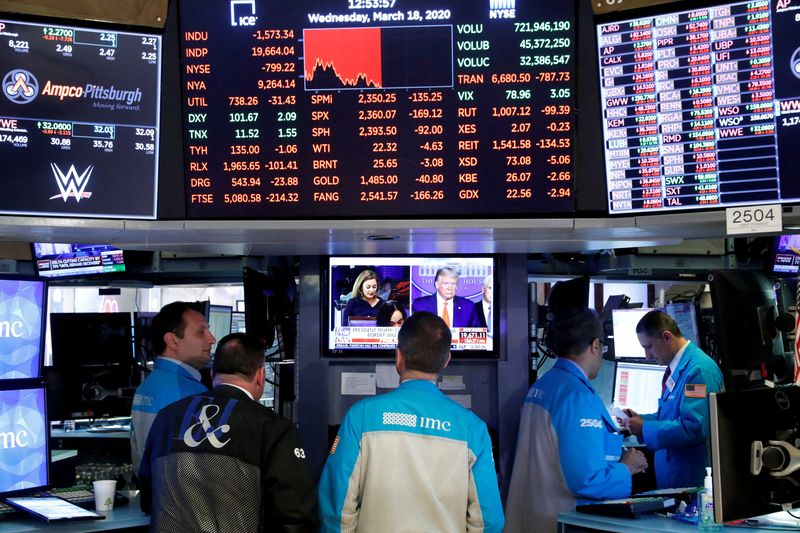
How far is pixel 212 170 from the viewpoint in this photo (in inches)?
148

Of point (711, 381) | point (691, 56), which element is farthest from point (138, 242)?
point (711, 381)

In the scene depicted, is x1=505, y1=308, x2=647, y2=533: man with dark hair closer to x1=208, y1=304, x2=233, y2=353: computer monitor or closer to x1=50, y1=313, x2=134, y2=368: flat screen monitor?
x1=50, y1=313, x2=134, y2=368: flat screen monitor

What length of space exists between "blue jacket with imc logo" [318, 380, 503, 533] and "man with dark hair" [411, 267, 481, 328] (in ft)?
4.56

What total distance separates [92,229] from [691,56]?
2528 mm

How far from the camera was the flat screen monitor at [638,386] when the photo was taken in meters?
6.68

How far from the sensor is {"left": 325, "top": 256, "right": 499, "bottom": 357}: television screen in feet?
14.9

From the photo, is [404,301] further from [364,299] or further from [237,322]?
[237,322]

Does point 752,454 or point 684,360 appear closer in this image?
point 752,454

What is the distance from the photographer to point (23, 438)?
3750mm

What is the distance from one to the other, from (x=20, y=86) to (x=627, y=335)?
4826 mm

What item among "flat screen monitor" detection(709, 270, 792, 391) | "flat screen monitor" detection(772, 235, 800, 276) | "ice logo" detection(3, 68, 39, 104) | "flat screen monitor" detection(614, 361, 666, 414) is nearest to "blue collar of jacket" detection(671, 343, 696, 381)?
"flat screen monitor" detection(614, 361, 666, 414)

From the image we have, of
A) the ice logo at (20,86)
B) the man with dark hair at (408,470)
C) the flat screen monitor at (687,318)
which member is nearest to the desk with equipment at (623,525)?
the man with dark hair at (408,470)

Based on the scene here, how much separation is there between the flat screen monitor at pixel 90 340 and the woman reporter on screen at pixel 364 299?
300 cm

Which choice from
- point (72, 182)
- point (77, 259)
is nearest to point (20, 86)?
point (72, 182)
